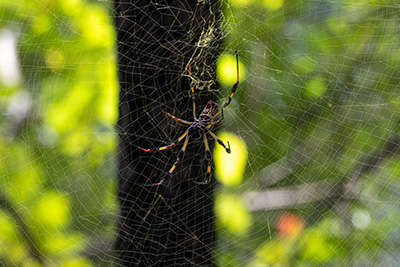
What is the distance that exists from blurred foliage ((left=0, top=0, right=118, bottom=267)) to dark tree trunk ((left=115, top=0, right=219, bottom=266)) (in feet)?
1.37

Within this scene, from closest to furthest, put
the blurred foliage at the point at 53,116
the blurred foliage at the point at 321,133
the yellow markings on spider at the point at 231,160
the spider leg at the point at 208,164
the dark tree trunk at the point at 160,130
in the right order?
the dark tree trunk at the point at 160,130 → the spider leg at the point at 208,164 → the blurred foliage at the point at 53,116 → the yellow markings on spider at the point at 231,160 → the blurred foliage at the point at 321,133

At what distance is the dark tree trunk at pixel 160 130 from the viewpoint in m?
1.04

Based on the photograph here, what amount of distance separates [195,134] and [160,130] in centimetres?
19

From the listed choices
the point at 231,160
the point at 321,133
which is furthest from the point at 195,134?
the point at 321,133

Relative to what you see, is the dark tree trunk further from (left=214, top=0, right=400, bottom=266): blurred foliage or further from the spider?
(left=214, top=0, right=400, bottom=266): blurred foliage

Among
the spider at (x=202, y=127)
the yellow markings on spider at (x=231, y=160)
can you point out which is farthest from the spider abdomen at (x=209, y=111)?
the yellow markings on spider at (x=231, y=160)

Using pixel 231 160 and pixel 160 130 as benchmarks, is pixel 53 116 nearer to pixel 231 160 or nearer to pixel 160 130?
pixel 160 130

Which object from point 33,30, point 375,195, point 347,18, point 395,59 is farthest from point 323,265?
point 33,30

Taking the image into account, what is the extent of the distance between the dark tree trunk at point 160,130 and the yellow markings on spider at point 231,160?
17.3 inches

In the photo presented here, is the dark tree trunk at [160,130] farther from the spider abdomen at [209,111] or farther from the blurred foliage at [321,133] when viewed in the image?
the blurred foliage at [321,133]

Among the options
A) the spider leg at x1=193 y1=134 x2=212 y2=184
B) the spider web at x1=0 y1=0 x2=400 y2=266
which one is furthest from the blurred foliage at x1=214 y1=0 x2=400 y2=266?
the spider leg at x1=193 y1=134 x2=212 y2=184

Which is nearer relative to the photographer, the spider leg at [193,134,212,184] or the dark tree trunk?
the dark tree trunk

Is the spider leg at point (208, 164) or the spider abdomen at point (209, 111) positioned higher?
the spider abdomen at point (209, 111)

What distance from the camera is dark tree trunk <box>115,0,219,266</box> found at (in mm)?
1045
